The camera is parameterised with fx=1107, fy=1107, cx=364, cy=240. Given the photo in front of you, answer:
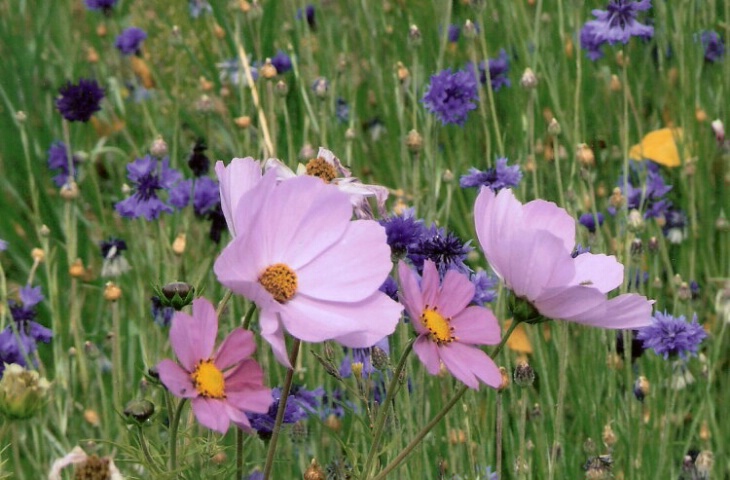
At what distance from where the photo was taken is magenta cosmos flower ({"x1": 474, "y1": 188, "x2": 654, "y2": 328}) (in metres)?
0.66

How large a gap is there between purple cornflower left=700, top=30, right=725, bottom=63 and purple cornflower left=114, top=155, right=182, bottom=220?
1.07 meters

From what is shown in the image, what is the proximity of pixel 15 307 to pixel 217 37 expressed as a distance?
42.7 inches

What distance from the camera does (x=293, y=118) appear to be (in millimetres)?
2248

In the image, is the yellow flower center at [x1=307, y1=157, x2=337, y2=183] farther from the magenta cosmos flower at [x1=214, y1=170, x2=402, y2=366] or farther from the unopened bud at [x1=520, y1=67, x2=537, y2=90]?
the unopened bud at [x1=520, y1=67, x2=537, y2=90]

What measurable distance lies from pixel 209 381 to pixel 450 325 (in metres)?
0.16

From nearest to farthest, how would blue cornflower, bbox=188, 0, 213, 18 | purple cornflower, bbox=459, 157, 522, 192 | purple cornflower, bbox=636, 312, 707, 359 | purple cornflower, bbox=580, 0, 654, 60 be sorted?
purple cornflower, bbox=636, 312, 707, 359 < purple cornflower, bbox=459, 157, 522, 192 < purple cornflower, bbox=580, 0, 654, 60 < blue cornflower, bbox=188, 0, 213, 18

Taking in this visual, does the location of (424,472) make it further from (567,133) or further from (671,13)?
(671,13)

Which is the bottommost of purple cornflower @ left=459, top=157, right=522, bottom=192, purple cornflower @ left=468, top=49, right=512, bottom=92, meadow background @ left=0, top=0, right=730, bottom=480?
meadow background @ left=0, top=0, right=730, bottom=480

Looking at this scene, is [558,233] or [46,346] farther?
[46,346]

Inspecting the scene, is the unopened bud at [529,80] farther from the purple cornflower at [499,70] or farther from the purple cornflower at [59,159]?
the purple cornflower at [59,159]

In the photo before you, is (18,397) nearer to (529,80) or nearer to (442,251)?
(442,251)

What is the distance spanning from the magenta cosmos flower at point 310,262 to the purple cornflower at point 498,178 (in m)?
0.74

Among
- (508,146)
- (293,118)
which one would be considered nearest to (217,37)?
(293,118)

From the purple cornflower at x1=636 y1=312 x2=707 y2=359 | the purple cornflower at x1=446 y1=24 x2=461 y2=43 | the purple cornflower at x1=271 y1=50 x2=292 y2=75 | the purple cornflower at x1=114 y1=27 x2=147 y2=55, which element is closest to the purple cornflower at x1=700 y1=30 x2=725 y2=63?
the purple cornflower at x1=446 y1=24 x2=461 y2=43
